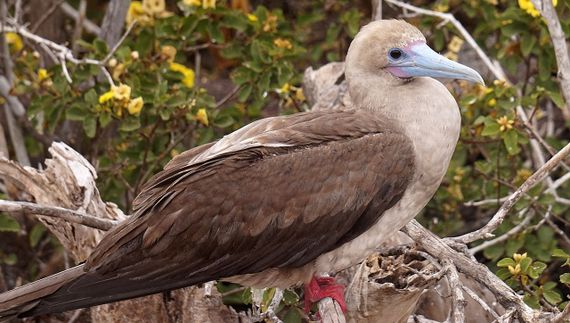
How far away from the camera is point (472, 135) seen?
627 cm

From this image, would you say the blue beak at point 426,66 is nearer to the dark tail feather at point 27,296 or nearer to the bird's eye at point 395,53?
the bird's eye at point 395,53

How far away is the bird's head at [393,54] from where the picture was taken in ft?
16.0

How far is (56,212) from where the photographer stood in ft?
15.8

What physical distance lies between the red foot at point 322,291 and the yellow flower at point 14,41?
270 centimetres

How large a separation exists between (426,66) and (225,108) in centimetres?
184

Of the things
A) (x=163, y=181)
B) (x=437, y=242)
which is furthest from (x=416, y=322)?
(x=163, y=181)

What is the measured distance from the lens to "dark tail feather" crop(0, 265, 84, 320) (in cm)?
452

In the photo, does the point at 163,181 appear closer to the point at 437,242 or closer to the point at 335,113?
the point at 335,113

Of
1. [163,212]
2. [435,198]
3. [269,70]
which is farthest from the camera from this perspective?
[435,198]

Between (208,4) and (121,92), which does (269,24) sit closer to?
(208,4)

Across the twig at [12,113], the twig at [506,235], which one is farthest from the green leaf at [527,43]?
the twig at [12,113]

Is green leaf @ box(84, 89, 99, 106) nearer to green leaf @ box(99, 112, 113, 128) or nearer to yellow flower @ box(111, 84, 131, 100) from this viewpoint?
green leaf @ box(99, 112, 113, 128)

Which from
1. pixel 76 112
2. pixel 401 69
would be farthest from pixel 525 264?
pixel 76 112

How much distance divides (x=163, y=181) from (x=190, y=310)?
64cm
